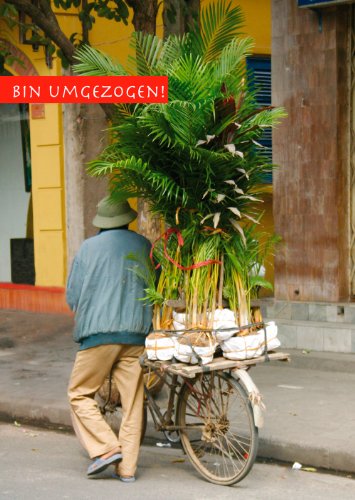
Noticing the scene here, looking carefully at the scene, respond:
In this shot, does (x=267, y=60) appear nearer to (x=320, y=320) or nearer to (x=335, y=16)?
(x=335, y=16)

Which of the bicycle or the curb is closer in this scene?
the bicycle

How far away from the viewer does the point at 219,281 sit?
6.32 metres

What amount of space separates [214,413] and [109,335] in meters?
0.80

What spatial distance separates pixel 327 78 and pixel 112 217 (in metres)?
4.37

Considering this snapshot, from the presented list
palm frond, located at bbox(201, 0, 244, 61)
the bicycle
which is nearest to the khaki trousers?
the bicycle

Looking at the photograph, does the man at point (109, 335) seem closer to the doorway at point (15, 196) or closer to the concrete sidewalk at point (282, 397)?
the concrete sidewalk at point (282, 397)

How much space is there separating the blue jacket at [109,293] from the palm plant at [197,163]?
8.6 inches

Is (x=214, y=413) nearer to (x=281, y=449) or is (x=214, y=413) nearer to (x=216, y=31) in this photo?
(x=281, y=449)

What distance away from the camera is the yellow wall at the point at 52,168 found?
13383mm

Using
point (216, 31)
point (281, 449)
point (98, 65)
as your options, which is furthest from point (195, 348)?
point (216, 31)

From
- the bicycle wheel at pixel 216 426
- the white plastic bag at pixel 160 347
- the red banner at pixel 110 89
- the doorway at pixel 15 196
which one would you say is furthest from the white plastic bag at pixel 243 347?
the doorway at pixel 15 196

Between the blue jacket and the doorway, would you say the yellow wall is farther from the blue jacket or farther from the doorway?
the blue jacket

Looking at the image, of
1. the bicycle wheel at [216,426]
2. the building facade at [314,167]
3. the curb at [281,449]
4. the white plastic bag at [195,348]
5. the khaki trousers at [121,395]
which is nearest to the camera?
the white plastic bag at [195,348]

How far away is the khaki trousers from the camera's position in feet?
21.0
